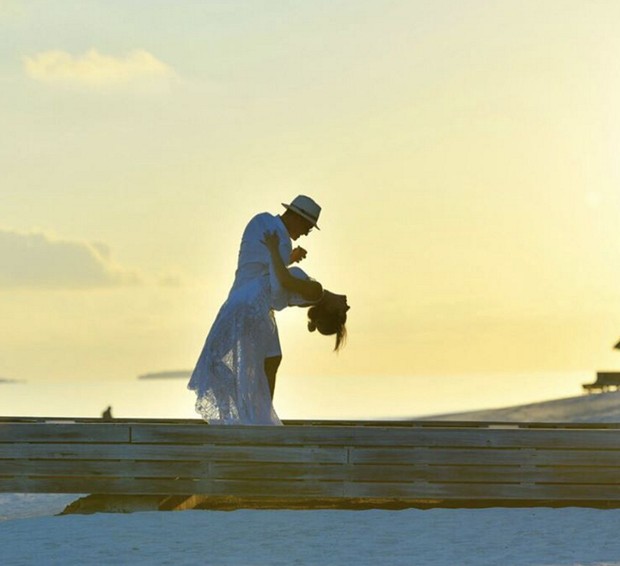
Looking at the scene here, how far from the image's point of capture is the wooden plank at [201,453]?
12.0 meters

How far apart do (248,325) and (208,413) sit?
961 mm

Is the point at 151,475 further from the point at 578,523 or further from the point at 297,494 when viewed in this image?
the point at 578,523

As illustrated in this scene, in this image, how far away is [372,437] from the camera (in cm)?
1204

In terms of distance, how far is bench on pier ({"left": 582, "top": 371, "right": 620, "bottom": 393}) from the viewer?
123ft

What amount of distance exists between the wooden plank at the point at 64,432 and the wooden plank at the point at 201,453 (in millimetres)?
72

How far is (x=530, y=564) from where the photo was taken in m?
9.51

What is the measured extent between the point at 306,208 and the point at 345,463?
2309mm

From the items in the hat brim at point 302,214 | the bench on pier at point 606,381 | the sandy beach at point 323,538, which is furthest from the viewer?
the bench on pier at point 606,381

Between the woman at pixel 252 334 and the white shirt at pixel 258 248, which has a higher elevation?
the white shirt at pixel 258 248

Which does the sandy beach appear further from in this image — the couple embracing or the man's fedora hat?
the man's fedora hat

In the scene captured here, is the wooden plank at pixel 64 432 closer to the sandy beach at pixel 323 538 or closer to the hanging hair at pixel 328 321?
Answer: the sandy beach at pixel 323 538

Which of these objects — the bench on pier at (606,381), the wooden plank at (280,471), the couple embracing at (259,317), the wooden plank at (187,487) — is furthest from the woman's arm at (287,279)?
the bench on pier at (606,381)

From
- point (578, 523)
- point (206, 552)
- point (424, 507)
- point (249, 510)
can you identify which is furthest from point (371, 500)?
point (206, 552)

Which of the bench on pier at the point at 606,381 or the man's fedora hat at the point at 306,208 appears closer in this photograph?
the man's fedora hat at the point at 306,208
